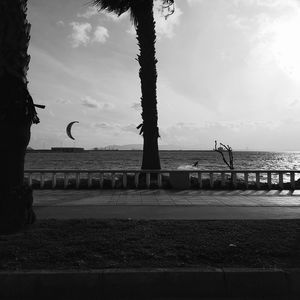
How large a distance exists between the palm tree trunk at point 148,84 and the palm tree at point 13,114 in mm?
10613

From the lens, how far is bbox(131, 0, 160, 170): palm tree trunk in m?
17.0

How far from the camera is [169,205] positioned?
34.8 ft

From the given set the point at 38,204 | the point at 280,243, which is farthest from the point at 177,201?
the point at 280,243

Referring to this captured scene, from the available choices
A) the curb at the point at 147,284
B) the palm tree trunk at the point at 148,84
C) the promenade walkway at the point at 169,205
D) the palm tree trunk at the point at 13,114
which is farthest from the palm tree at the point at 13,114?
the palm tree trunk at the point at 148,84

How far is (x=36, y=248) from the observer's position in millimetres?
5684

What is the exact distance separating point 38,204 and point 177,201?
3.74 m

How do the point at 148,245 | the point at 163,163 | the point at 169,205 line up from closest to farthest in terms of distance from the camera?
1. the point at 148,245
2. the point at 169,205
3. the point at 163,163

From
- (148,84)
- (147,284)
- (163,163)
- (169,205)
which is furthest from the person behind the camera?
(163,163)

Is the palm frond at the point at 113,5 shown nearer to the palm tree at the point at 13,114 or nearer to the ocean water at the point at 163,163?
the palm tree at the point at 13,114

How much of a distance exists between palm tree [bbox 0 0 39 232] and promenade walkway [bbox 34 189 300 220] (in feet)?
7.34

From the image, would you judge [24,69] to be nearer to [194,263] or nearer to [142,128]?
[194,263]

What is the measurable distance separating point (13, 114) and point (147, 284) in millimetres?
3325

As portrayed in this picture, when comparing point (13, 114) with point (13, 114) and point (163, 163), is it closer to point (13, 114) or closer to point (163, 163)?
point (13, 114)

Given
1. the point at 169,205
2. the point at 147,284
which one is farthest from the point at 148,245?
the point at 169,205
